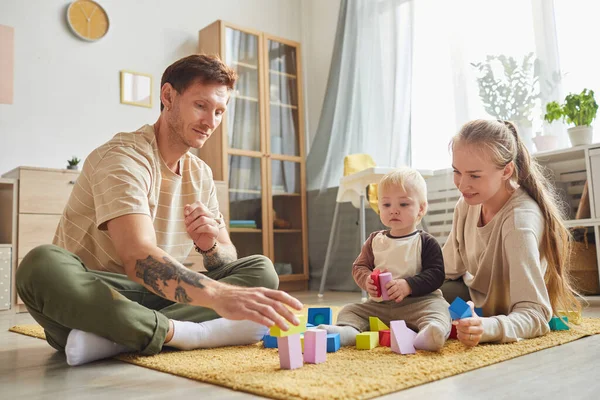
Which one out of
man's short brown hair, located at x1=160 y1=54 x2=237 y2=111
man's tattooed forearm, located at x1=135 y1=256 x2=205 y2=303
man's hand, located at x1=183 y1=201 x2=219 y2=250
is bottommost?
man's tattooed forearm, located at x1=135 y1=256 x2=205 y2=303

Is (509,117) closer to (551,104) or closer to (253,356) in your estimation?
(551,104)

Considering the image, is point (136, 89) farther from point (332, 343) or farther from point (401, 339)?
point (401, 339)

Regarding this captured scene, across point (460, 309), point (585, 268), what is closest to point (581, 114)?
point (585, 268)

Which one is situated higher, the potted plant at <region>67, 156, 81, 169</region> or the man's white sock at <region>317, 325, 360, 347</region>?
the potted plant at <region>67, 156, 81, 169</region>

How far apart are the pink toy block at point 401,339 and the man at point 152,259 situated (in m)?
0.38

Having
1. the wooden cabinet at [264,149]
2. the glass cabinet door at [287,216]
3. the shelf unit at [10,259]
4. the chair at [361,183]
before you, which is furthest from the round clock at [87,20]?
the chair at [361,183]

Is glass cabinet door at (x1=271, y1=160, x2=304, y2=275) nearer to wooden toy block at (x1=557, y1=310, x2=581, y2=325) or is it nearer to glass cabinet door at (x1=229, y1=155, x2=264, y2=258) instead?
glass cabinet door at (x1=229, y1=155, x2=264, y2=258)

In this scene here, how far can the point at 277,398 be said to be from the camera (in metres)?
0.91

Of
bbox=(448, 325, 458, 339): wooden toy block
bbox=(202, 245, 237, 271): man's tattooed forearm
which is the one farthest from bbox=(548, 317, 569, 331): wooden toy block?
bbox=(202, 245, 237, 271): man's tattooed forearm

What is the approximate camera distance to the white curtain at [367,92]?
370cm

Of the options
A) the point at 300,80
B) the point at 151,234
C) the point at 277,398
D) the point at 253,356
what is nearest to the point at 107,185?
the point at 151,234

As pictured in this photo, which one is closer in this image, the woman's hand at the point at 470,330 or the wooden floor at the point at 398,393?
the wooden floor at the point at 398,393

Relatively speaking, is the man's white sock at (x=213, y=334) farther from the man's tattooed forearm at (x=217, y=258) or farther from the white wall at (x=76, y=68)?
the white wall at (x=76, y=68)

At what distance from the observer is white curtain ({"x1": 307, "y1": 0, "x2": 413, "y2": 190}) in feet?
12.1
